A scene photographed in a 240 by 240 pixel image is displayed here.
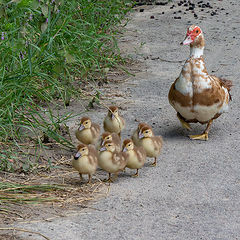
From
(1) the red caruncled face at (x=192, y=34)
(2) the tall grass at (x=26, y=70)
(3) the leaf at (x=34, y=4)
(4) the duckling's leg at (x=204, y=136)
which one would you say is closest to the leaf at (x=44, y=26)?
(2) the tall grass at (x=26, y=70)

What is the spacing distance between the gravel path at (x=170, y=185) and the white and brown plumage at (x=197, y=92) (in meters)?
0.29

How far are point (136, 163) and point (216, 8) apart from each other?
25.0ft

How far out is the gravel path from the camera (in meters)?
4.04

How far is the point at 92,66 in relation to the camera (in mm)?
7207

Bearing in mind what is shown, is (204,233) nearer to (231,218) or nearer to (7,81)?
(231,218)

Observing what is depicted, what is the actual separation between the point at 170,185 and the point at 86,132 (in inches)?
39.0

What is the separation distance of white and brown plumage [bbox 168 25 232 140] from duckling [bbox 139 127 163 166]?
653 mm

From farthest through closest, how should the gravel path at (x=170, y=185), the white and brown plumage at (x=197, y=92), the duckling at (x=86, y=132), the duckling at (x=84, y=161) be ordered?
1. the white and brown plumage at (x=197, y=92)
2. the duckling at (x=86, y=132)
3. the duckling at (x=84, y=161)
4. the gravel path at (x=170, y=185)

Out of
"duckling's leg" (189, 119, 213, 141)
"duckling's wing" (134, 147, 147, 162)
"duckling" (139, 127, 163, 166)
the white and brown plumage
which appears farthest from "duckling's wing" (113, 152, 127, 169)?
"duckling's leg" (189, 119, 213, 141)

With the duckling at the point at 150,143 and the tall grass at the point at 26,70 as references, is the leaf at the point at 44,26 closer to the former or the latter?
the tall grass at the point at 26,70

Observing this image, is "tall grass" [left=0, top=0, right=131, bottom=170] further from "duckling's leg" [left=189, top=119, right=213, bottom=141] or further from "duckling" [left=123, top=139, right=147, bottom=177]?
"duckling's leg" [left=189, top=119, right=213, bottom=141]

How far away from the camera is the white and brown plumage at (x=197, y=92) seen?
5.68 metres

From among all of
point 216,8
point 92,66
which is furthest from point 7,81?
point 216,8

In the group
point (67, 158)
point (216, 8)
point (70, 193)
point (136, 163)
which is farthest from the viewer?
point (216, 8)
